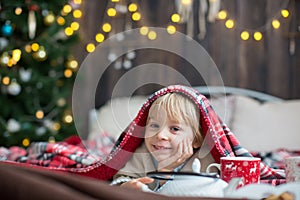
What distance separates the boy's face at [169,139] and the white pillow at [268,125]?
1686 mm

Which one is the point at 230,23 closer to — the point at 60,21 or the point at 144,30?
the point at 144,30

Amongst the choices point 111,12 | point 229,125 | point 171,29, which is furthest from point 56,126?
point 229,125

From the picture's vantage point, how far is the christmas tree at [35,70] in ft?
11.2

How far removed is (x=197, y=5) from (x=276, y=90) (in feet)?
2.51

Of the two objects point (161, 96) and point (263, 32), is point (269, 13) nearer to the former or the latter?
point (263, 32)

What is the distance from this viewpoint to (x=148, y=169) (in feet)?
4.89

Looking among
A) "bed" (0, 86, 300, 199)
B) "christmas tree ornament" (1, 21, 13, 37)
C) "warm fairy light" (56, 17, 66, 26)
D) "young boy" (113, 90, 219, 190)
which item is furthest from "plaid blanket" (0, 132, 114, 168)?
"warm fairy light" (56, 17, 66, 26)

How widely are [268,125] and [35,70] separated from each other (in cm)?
151

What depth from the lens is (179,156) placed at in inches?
55.4

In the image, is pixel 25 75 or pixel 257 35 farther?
pixel 257 35

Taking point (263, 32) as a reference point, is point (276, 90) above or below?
below

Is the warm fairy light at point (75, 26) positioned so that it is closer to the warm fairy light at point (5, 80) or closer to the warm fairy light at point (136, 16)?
the warm fairy light at point (136, 16)

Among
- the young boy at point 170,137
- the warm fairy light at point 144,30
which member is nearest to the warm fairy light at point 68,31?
the warm fairy light at point 144,30

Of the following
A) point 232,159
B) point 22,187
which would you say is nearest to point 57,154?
point 232,159
